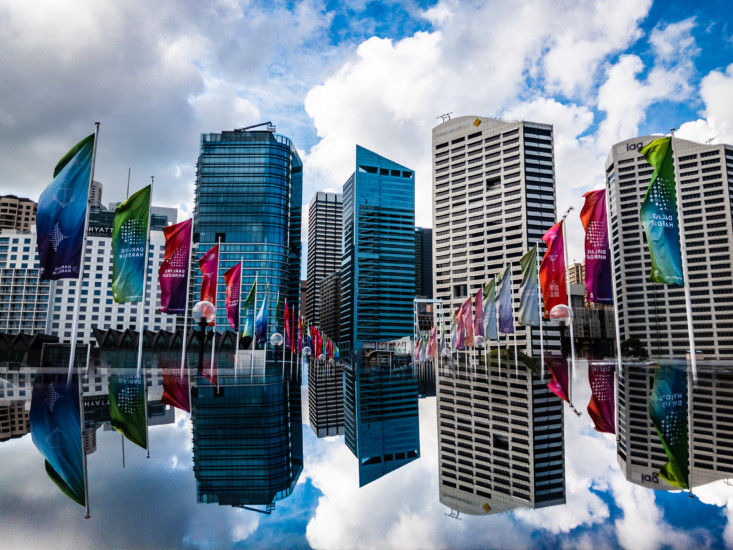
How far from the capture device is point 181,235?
33.2 meters

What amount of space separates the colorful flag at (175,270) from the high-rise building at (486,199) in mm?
97338

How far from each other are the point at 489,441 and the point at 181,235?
90.5 ft

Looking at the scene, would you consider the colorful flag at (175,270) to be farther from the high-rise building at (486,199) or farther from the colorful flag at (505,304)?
the high-rise building at (486,199)

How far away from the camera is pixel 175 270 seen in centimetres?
3247

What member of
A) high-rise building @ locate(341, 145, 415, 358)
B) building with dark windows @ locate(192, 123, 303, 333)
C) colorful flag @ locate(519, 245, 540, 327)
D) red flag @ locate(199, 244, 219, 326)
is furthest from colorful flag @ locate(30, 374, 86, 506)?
high-rise building @ locate(341, 145, 415, 358)

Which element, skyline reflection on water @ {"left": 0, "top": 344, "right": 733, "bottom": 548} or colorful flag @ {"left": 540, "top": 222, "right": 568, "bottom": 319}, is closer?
skyline reflection on water @ {"left": 0, "top": 344, "right": 733, "bottom": 548}

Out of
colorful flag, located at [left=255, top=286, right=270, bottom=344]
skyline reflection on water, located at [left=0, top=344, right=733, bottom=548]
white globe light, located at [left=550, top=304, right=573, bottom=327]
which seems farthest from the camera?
colorful flag, located at [left=255, top=286, right=270, bottom=344]

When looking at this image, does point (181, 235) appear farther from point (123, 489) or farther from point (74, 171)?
point (123, 489)

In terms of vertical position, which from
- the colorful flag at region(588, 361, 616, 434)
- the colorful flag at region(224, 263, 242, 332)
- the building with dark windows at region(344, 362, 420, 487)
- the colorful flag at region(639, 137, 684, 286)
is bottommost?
the building with dark windows at region(344, 362, 420, 487)

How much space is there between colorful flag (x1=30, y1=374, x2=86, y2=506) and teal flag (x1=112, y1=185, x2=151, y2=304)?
13.7 meters

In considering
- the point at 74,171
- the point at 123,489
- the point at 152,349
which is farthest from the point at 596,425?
the point at 152,349

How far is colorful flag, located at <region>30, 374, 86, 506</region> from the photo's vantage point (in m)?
7.37

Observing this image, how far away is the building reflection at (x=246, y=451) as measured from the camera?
7156mm

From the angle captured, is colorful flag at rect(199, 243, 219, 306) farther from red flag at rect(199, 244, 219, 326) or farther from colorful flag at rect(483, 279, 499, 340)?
colorful flag at rect(483, 279, 499, 340)
